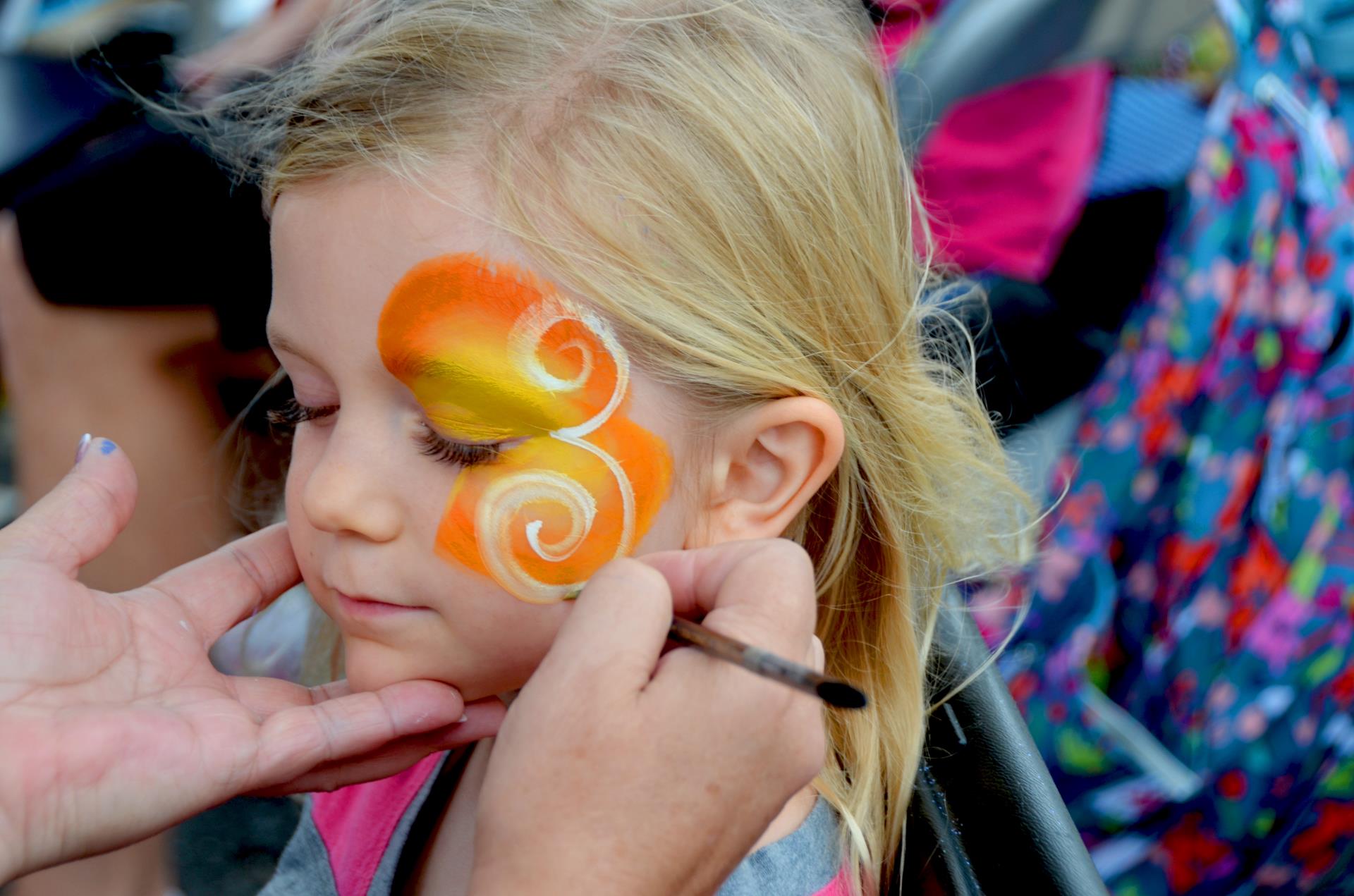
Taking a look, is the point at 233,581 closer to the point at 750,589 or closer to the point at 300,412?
the point at 300,412

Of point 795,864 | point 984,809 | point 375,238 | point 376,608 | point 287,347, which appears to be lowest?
point 795,864

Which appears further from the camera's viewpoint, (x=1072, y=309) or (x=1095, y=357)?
(x=1072, y=309)

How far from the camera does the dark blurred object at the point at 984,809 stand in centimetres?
96

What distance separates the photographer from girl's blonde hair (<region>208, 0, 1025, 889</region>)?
1069mm

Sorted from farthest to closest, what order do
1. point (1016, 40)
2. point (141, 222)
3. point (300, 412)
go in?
point (1016, 40) → point (141, 222) → point (300, 412)

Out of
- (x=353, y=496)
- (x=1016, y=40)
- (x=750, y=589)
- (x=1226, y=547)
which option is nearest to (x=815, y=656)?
(x=750, y=589)

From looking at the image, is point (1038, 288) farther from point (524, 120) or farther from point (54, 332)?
point (54, 332)

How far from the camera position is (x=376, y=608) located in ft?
3.59

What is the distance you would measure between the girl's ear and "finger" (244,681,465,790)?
Answer: 308 millimetres

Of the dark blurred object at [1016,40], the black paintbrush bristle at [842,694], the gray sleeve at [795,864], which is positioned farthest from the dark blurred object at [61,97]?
the black paintbrush bristle at [842,694]

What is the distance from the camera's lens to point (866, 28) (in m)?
1.44

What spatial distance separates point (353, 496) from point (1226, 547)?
1.54 m

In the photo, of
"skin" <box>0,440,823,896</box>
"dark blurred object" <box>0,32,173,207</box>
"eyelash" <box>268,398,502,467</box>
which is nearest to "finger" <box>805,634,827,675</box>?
"skin" <box>0,440,823,896</box>

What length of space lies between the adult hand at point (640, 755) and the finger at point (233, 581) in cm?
60
